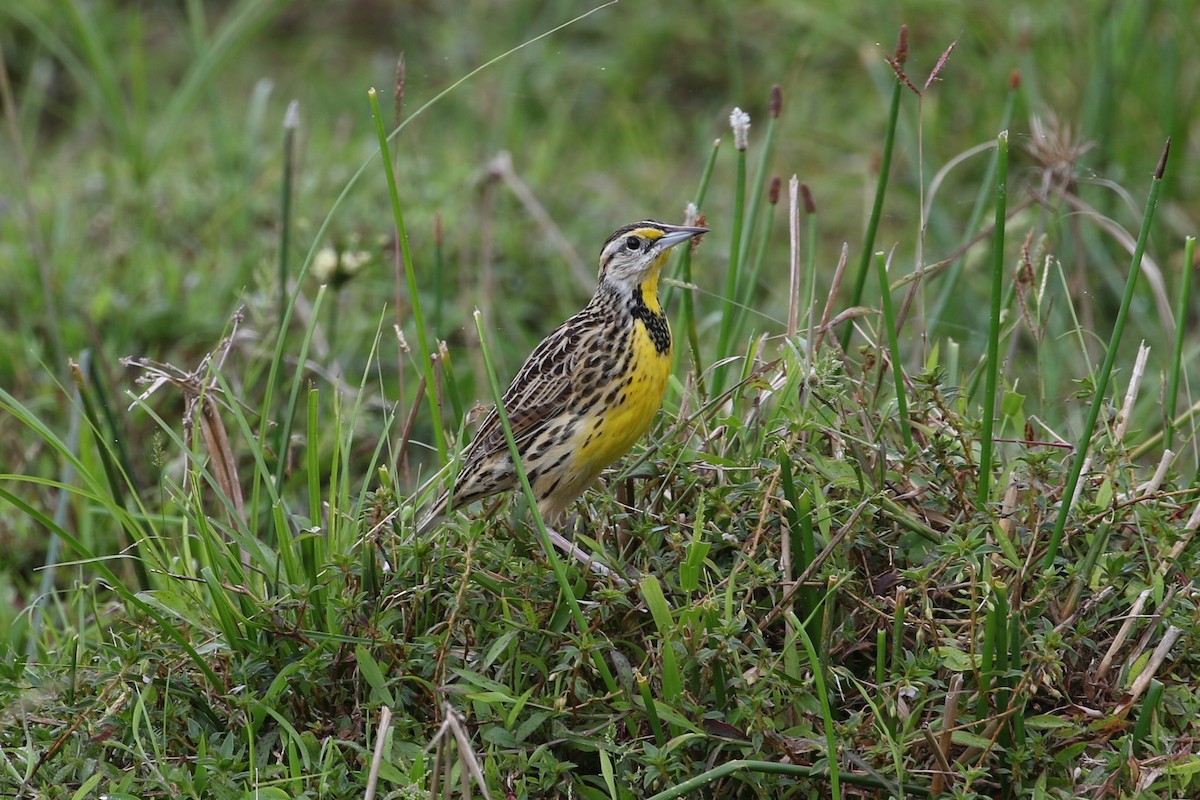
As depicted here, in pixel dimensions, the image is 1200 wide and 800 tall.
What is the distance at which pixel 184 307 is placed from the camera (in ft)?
18.1

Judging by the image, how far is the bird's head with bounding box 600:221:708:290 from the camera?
3.55 meters

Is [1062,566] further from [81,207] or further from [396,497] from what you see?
[81,207]

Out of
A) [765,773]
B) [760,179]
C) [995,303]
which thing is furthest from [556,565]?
[760,179]

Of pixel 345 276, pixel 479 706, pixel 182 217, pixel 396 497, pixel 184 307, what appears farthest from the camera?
pixel 182 217

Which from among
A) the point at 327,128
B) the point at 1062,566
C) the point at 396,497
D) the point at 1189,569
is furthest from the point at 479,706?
the point at 327,128

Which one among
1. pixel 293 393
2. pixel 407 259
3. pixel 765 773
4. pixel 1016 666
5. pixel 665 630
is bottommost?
pixel 765 773

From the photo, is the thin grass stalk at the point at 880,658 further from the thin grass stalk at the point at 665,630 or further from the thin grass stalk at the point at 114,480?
the thin grass stalk at the point at 114,480

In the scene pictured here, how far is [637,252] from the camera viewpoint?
11.7 feet

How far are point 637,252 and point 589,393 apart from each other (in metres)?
0.41

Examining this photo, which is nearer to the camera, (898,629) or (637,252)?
(898,629)

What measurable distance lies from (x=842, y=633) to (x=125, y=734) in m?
1.40

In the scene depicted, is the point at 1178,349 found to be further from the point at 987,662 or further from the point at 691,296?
the point at 691,296

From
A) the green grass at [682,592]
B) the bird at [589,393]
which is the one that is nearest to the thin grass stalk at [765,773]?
the green grass at [682,592]

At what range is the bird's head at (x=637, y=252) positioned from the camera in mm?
3549
